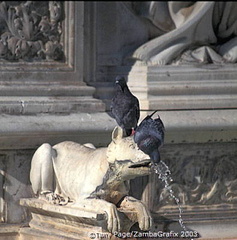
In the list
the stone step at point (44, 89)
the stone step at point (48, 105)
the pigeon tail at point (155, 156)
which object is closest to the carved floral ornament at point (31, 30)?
the stone step at point (44, 89)

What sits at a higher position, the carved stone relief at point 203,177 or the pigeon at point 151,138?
the pigeon at point 151,138

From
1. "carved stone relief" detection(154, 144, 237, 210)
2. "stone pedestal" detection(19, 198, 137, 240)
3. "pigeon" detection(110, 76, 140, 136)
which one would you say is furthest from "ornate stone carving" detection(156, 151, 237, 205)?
"pigeon" detection(110, 76, 140, 136)

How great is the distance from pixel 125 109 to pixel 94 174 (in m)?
0.46

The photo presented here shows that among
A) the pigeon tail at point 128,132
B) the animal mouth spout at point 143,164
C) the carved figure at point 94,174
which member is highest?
the pigeon tail at point 128,132

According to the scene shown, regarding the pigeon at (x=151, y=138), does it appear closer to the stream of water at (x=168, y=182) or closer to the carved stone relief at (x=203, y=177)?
the stream of water at (x=168, y=182)

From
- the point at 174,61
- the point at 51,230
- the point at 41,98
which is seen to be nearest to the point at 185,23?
the point at 174,61

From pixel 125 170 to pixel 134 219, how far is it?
0.34 m

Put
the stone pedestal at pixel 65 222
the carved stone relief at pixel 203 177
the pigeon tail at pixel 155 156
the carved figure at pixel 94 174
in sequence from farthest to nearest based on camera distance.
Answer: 1. the carved stone relief at pixel 203 177
2. the stone pedestal at pixel 65 222
3. the carved figure at pixel 94 174
4. the pigeon tail at pixel 155 156

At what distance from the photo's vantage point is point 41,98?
9.47m

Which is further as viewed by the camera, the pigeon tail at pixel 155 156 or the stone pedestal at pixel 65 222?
the stone pedestal at pixel 65 222

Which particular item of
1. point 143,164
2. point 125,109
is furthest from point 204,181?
point 143,164

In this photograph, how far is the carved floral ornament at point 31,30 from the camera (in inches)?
371

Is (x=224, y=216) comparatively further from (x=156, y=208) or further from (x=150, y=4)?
(x=150, y=4)

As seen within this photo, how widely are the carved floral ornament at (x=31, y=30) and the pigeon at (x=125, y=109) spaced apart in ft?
3.43
